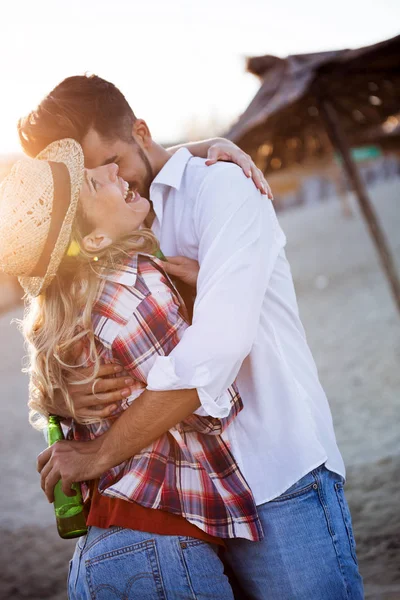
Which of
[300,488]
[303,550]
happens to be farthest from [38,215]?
[303,550]

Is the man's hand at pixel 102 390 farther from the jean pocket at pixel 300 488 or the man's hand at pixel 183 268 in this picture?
the jean pocket at pixel 300 488

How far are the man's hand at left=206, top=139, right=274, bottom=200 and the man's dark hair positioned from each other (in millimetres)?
424

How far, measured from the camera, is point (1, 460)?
838 cm

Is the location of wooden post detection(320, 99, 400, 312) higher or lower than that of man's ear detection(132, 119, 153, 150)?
lower

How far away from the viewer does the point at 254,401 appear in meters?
1.92

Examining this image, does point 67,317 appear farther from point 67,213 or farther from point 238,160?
point 238,160

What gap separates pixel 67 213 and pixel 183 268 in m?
0.43

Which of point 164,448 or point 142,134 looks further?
point 142,134

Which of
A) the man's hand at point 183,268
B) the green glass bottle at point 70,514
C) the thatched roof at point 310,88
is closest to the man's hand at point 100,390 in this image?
the green glass bottle at point 70,514

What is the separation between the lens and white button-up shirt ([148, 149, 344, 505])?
1692mm

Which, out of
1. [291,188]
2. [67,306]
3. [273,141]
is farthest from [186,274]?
[291,188]

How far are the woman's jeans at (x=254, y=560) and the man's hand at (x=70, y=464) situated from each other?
16cm

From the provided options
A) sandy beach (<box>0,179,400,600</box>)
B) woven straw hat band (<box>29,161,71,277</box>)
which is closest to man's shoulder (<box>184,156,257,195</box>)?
woven straw hat band (<box>29,161,71,277</box>)

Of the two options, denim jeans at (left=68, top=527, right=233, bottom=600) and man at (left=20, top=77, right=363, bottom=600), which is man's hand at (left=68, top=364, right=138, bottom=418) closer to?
man at (left=20, top=77, right=363, bottom=600)
